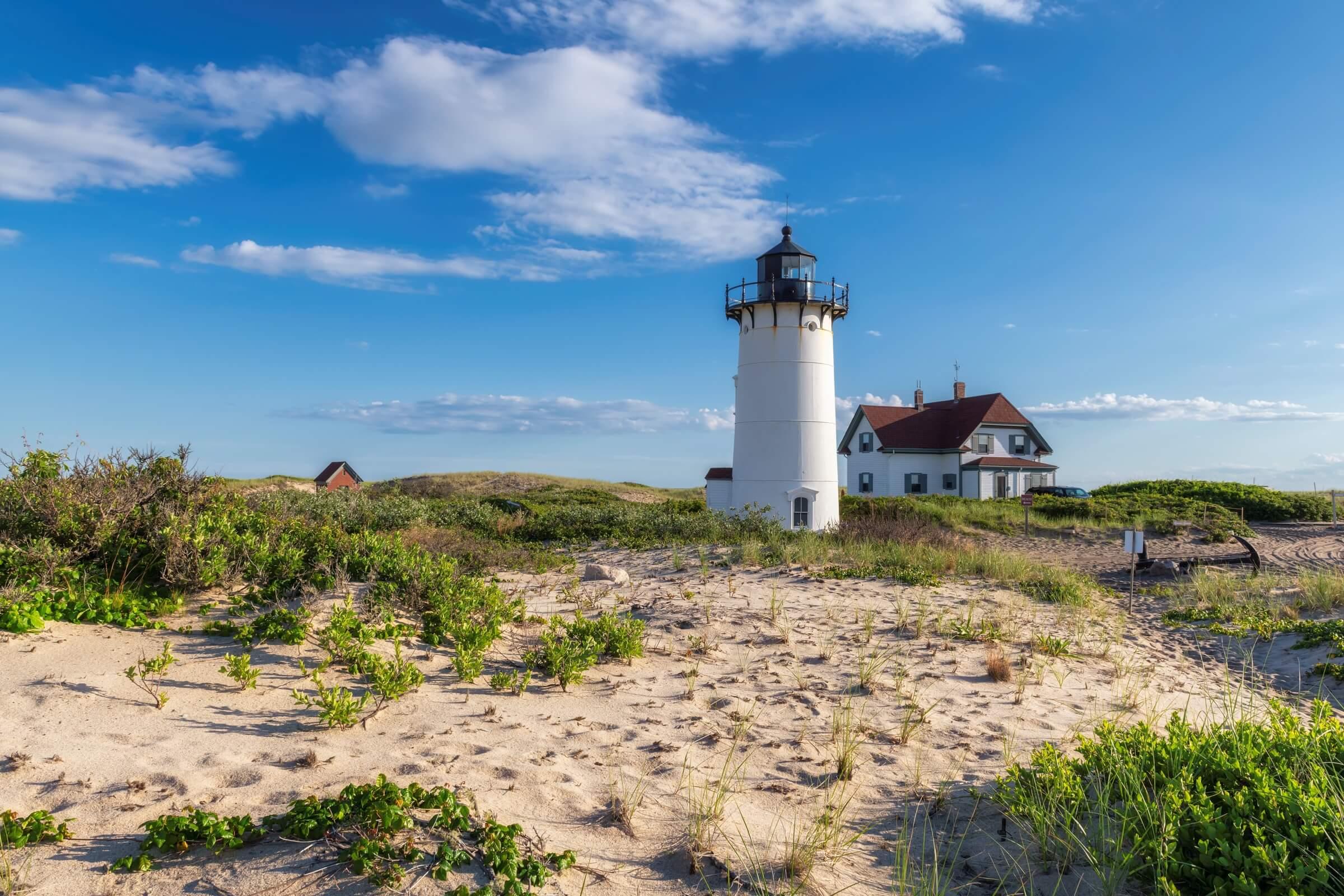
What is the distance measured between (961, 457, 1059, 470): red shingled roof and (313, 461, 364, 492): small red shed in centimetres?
3151

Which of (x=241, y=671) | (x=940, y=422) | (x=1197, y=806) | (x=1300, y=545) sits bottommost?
(x=1300, y=545)

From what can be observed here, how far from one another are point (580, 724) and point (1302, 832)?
14.4 ft

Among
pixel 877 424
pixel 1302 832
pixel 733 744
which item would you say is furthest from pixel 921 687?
pixel 877 424

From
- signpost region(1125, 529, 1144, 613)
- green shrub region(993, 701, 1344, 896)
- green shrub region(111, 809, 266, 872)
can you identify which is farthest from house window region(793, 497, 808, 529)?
green shrub region(111, 809, 266, 872)

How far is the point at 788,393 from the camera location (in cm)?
2252

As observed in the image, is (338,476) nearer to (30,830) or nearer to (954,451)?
(954,451)

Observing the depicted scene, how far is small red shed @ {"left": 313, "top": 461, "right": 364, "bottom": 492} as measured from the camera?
41.7 meters

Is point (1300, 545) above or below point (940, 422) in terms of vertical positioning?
below

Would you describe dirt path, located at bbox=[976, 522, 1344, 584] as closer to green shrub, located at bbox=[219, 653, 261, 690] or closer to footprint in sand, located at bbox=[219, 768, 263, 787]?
green shrub, located at bbox=[219, 653, 261, 690]

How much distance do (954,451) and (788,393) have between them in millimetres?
21367

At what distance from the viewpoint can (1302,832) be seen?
380cm

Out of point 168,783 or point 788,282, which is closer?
point 168,783

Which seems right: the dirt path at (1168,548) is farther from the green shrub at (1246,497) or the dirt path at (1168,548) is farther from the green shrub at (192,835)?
the green shrub at (192,835)

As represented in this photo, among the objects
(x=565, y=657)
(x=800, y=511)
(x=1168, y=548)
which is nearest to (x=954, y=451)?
(x=1168, y=548)
